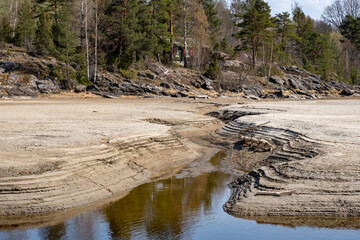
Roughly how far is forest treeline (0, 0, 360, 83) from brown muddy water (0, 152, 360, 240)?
97.5 ft

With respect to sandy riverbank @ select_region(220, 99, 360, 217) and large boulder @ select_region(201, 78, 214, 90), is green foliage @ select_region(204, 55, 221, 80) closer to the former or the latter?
large boulder @ select_region(201, 78, 214, 90)

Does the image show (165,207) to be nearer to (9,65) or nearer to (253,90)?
(9,65)

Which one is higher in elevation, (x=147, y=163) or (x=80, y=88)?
(x=80, y=88)

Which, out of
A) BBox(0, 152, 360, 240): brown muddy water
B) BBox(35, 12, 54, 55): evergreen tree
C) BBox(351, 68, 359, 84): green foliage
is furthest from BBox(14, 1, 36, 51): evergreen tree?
BBox(351, 68, 359, 84): green foliage

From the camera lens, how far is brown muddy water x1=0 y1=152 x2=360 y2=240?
27.7 ft

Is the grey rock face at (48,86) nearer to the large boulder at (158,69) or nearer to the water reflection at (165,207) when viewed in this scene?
the large boulder at (158,69)

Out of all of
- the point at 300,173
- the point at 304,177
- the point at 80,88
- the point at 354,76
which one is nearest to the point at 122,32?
the point at 80,88

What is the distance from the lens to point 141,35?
1722 inches

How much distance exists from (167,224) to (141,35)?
120 ft

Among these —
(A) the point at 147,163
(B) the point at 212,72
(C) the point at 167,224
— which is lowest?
(C) the point at 167,224

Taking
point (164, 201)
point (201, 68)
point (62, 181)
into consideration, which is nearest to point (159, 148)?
point (164, 201)

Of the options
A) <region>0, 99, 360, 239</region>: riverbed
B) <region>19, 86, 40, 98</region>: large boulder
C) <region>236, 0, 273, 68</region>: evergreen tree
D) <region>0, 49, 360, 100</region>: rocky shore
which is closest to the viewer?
<region>0, 99, 360, 239</region>: riverbed

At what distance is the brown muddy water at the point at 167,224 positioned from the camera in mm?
8438

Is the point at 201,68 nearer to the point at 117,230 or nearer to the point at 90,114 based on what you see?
the point at 90,114
